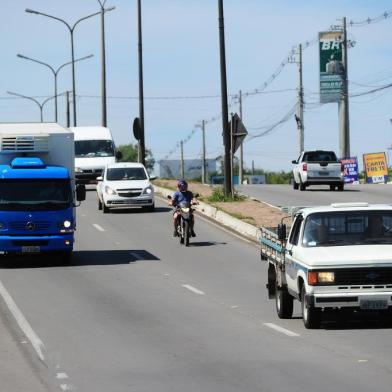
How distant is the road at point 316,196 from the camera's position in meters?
48.0

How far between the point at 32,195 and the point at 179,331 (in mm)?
12352

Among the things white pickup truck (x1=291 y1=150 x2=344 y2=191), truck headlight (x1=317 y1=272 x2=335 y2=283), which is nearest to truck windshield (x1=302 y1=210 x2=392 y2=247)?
truck headlight (x1=317 y1=272 x2=335 y2=283)

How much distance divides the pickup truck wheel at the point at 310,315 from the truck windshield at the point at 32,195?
42.2 feet

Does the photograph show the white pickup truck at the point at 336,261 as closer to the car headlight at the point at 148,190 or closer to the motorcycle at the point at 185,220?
the motorcycle at the point at 185,220

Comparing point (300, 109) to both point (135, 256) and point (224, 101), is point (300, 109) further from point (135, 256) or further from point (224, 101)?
point (135, 256)

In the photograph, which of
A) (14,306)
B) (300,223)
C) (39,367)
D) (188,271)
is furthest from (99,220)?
(39,367)

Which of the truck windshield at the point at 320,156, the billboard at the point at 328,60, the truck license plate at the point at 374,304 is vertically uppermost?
the billboard at the point at 328,60

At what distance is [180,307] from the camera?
21.2 meters

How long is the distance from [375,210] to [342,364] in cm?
429

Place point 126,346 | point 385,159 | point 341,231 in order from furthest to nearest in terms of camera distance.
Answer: point 385,159 → point 341,231 → point 126,346

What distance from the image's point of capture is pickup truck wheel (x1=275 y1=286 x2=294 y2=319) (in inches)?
745

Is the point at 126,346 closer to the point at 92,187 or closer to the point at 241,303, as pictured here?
the point at 241,303

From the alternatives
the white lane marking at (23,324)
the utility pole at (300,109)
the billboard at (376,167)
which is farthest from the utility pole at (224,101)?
the utility pole at (300,109)

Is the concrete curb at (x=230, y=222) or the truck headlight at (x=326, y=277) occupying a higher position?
the truck headlight at (x=326, y=277)
